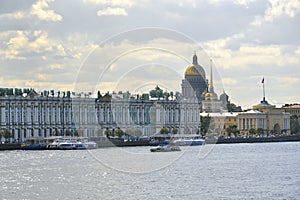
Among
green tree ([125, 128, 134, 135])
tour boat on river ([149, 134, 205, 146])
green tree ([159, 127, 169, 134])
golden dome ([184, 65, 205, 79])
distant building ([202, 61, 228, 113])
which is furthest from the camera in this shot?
distant building ([202, 61, 228, 113])

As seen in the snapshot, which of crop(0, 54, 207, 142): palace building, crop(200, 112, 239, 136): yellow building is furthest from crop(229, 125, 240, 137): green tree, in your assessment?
crop(0, 54, 207, 142): palace building

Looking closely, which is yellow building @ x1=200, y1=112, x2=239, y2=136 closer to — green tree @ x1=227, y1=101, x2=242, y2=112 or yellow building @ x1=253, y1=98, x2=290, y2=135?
yellow building @ x1=253, y1=98, x2=290, y2=135

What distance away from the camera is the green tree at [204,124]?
294 feet

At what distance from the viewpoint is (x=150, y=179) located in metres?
36.8

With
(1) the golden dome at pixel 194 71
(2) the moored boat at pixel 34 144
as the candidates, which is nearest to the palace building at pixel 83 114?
(2) the moored boat at pixel 34 144

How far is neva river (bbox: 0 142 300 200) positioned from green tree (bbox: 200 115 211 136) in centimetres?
3966

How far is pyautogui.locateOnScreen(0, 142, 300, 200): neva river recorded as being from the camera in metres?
31.3

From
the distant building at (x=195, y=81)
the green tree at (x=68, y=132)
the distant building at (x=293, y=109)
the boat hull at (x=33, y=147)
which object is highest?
the distant building at (x=195, y=81)

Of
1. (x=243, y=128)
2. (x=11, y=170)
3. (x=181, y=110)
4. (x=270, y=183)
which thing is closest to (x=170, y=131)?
(x=181, y=110)

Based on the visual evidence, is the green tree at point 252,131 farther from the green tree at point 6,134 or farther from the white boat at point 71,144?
the green tree at point 6,134

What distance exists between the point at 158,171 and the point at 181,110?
4607cm

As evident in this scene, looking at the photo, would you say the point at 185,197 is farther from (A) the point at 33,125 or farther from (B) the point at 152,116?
(B) the point at 152,116

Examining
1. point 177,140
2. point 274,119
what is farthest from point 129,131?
point 274,119

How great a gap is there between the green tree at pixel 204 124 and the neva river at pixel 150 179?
39.7 m
